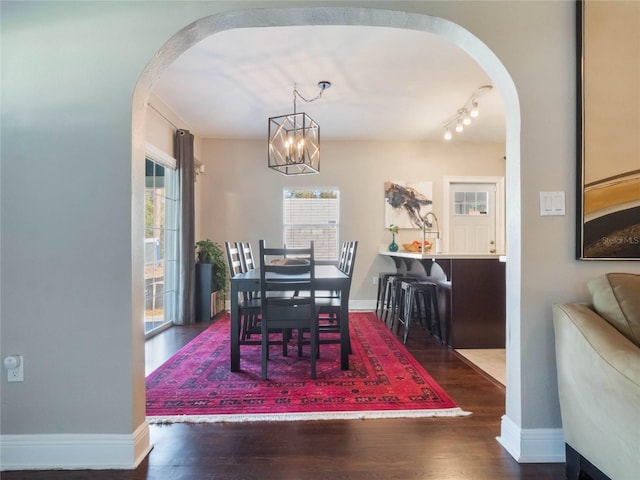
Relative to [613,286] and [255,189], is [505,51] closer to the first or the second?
[613,286]

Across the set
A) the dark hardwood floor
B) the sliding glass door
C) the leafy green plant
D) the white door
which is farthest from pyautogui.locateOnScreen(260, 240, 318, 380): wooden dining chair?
the white door

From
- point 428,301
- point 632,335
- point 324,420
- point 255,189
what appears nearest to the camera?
point 632,335

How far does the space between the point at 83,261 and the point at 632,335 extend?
7.73 ft

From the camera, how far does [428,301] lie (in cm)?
381

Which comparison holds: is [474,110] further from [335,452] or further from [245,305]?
[335,452]

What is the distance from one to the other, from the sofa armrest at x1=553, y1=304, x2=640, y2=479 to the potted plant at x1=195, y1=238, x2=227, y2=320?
392 cm

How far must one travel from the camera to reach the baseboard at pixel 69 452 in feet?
4.93

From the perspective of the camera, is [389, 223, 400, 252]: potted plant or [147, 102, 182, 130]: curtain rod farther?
[389, 223, 400, 252]: potted plant

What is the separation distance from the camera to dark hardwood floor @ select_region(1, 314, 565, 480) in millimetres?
1457

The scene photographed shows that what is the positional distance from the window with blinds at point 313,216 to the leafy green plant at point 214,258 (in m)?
1.05

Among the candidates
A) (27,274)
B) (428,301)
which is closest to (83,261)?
(27,274)

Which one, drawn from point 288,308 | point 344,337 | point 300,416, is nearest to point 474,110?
point 344,337

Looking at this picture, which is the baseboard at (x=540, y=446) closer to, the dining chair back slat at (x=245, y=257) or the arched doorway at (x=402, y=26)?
the arched doorway at (x=402, y=26)

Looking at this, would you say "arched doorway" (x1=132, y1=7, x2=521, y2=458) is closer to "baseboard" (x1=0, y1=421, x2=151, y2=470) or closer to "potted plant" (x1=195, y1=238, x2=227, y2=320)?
"baseboard" (x1=0, y1=421, x2=151, y2=470)
